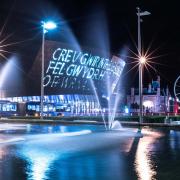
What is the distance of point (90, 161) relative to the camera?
14.5 metres

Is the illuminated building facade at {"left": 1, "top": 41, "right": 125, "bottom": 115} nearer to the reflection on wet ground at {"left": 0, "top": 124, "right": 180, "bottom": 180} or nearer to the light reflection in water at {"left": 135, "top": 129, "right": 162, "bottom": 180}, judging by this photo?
the reflection on wet ground at {"left": 0, "top": 124, "right": 180, "bottom": 180}

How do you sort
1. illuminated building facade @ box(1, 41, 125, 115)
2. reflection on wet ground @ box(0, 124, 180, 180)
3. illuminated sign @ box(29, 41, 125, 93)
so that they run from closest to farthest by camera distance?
reflection on wet ground @ box(0, 124, 180, 180), illuminated building facade @ box(1, 41, 125, 115), illuminated sign @ box(29, 41, 125, 93)

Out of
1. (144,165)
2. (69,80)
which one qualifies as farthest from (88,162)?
(69,80)

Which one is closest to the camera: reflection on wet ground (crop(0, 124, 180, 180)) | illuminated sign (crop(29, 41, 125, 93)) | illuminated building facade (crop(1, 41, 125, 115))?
reflection on wet ground (crop(0, 124, 180, 180))

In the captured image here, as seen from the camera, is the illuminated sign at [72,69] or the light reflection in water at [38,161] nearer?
the light reflection in water at [38,161]

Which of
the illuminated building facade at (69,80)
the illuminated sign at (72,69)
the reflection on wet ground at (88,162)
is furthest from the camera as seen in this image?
the illuminated sign at (72,69)

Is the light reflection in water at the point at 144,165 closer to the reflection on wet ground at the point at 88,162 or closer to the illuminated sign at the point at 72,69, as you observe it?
the reflection on wet ground at the point at 88,162

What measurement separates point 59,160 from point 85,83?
84.1 metres

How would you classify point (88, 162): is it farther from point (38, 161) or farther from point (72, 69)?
point (72, 69)

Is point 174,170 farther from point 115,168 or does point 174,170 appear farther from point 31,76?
point 31,76

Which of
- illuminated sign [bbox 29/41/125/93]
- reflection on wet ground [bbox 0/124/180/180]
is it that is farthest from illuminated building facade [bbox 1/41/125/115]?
reflection on wet ground [bbox 0/124/180/180]

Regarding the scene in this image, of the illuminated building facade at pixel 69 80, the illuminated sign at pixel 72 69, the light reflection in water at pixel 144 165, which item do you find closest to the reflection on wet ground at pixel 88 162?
the light reflection in water at pixel 144 165

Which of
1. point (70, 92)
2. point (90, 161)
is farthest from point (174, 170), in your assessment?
point (70, 92)

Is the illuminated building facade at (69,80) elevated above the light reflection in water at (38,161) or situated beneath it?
elevated above
